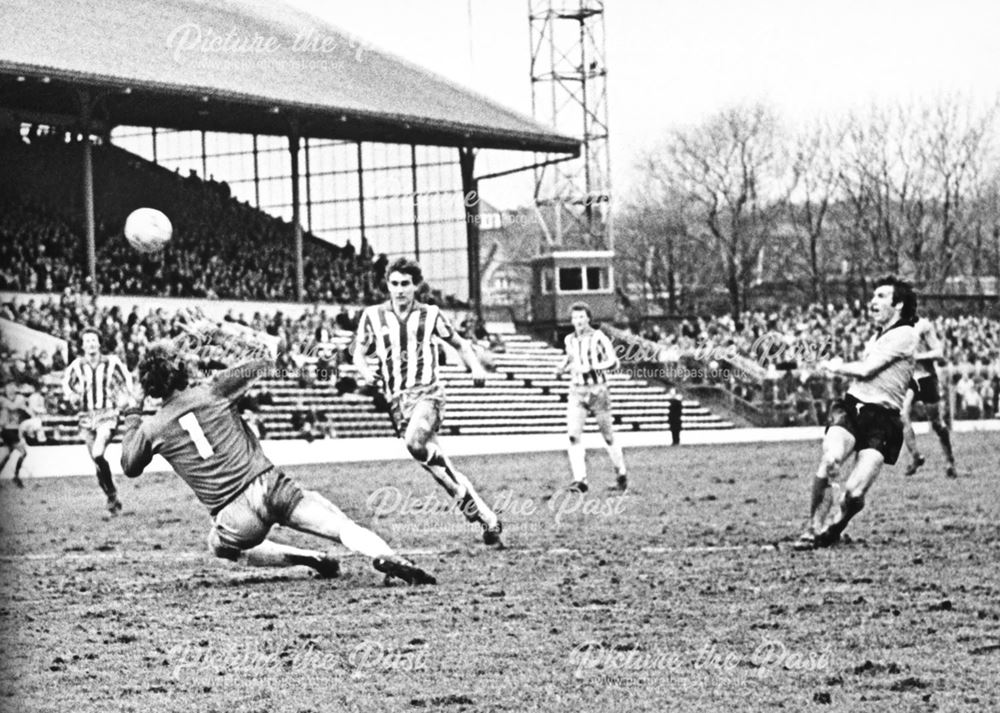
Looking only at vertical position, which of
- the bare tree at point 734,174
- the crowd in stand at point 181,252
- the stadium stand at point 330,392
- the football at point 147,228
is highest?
the bare tree at point 734,174

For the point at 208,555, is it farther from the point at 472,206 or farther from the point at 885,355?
the point at 472,206

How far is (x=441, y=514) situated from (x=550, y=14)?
28.7 metres

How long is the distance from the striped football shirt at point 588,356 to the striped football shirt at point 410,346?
20.8 feet

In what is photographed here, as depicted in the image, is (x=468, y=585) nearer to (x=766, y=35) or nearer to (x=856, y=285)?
(x=766, y=35)

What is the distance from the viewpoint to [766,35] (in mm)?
42719

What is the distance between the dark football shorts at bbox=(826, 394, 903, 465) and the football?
5849 mm

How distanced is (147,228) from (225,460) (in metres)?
5.06

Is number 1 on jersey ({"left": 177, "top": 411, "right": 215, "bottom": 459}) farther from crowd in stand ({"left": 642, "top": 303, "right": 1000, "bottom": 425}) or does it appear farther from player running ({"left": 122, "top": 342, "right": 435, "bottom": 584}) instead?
crowd in stand ({"left": 642, "top": 303, "right": 1000, "bottom": 425})

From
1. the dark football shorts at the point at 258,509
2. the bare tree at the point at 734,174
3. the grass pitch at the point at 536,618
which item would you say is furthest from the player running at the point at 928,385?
the bare tree at the point at 734,174

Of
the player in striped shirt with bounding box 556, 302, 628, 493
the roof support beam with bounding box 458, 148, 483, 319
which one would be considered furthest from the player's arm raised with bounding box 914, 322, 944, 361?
the roof support beam with bounding box 458, 148, 483, 319

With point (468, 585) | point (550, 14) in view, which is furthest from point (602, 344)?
point (550, 14)

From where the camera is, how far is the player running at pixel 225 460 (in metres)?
9.18

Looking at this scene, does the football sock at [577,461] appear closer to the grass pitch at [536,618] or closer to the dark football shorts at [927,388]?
the grass pitch at [536,618]

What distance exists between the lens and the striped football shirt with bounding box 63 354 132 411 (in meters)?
17.6
